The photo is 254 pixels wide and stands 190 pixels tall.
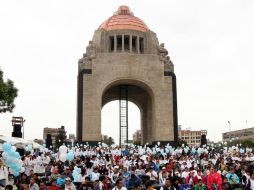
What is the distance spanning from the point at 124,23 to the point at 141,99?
29.8 ft

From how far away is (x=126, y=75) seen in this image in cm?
3697

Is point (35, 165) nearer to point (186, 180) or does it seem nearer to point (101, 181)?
point (101, 181)

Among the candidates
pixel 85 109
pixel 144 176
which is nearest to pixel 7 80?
pixel 85 109

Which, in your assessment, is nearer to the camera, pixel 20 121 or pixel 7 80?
pixel 7 80

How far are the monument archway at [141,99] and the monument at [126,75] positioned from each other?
0.37 ft

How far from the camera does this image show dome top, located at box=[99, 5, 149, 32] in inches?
1563

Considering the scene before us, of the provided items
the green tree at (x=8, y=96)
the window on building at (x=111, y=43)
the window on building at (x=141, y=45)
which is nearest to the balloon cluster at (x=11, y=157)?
the green tree at (x=8, y=96)

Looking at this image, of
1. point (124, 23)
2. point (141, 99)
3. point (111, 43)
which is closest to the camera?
point (124, 23)

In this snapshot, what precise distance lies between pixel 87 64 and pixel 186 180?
24.2m

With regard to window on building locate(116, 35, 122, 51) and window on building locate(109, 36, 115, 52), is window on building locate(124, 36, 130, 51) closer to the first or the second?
window on building locate(116, 35, 122, 51)

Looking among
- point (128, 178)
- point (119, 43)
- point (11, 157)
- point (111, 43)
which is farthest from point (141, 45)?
point (11, 157)

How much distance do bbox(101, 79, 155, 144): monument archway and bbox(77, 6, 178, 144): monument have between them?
0.37ft

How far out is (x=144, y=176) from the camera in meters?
15.2

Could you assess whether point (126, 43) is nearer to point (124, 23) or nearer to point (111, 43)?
point (111, 43)
